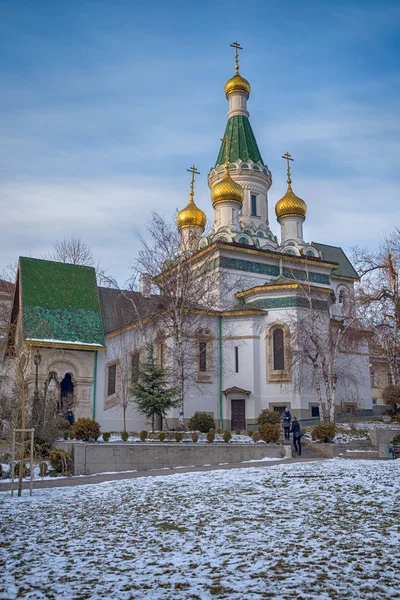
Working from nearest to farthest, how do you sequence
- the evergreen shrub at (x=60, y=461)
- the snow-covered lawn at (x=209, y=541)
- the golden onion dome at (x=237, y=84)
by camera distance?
the snow-covered lawn at (x=209, y=541) → the evergreen shrub at (x=60, y=461) → the golden onion dome at (x=237, y=84)

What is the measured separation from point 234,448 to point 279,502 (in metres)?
8.73

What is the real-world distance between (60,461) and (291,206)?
24413 millimetres

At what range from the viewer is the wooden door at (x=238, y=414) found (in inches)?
1078

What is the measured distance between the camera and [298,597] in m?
4.58

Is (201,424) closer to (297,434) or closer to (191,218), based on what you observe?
(297,434)

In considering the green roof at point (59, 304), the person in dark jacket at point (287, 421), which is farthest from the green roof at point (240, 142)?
the person in dark jacket at point (287, 421)

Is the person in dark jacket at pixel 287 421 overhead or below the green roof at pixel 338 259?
below

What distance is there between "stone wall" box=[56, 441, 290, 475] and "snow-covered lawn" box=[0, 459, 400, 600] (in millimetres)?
4049

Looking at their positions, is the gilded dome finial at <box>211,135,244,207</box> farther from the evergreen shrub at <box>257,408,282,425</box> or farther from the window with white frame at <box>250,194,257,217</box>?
the evergreen shrub at <box>257,408,282,425</box>

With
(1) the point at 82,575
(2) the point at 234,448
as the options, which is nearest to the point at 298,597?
(1) the point at 82,575

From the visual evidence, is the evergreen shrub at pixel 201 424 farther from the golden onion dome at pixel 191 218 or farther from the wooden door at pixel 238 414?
the golden onion dome at pixel 191 218

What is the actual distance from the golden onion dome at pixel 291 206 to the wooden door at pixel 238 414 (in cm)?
1329

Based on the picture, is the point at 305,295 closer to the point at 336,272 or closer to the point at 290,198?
the point at 290,198

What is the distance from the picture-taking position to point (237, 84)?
3856 cm
